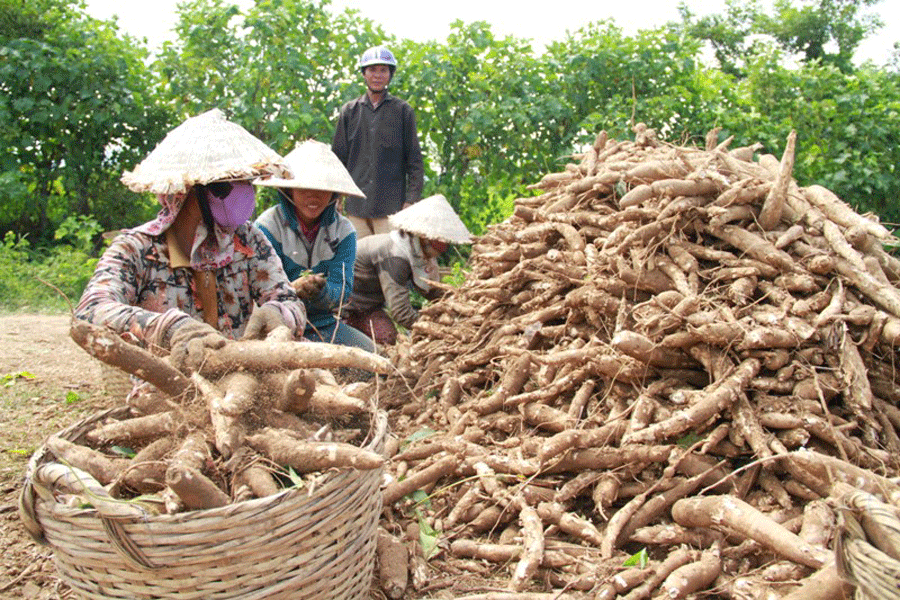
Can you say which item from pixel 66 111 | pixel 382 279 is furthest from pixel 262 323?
pixel 66 111

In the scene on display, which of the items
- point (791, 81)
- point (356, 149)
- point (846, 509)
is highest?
point (791, 81)

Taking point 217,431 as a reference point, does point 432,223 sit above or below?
above

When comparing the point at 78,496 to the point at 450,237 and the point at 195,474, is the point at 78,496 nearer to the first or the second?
the point at 195,474

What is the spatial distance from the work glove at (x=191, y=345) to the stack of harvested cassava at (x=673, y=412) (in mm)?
767

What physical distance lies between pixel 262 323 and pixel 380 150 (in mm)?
3371

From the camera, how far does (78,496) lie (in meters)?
1.64

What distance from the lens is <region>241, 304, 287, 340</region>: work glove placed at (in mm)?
2396

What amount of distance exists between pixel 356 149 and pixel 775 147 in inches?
161

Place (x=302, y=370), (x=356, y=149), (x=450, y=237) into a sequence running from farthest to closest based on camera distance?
1. (x=356, y=149)
2. (x=450, y=237)
3. (x=302, y=370)

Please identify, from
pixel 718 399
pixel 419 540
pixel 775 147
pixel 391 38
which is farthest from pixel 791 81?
pixel 419 540

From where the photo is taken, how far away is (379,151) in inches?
219

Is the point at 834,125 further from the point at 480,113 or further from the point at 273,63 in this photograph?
the point at 273,63

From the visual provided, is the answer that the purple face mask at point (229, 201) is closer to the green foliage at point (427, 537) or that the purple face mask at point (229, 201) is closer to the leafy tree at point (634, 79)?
the green foliage at point (427, 537)

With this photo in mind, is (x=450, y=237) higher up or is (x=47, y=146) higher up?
(x=47, y=146)
